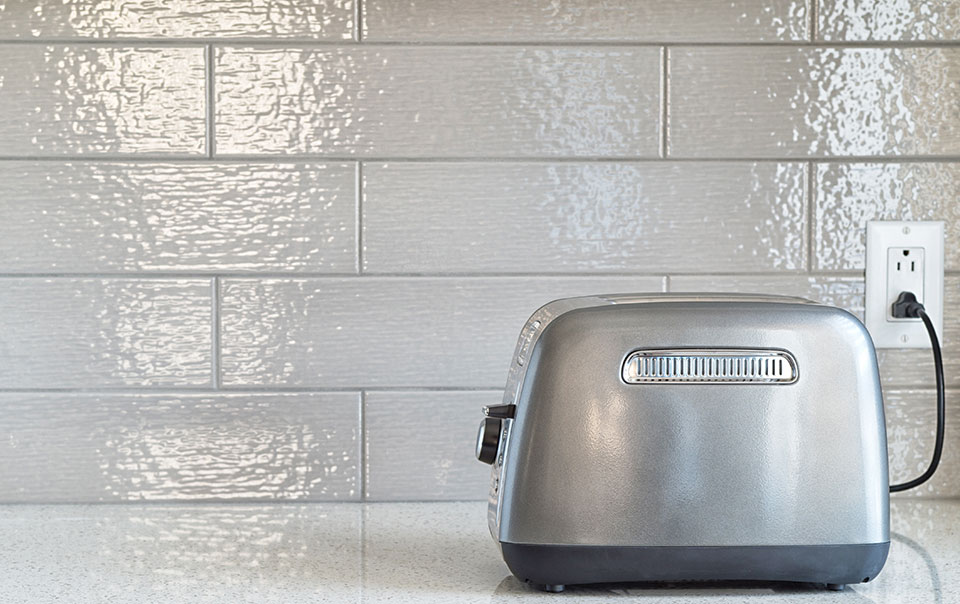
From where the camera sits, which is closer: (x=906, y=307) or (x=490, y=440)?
(x=490, y=440)

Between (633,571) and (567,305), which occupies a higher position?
(567,305)

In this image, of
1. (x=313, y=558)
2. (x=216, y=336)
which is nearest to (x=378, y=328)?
(x=216, y=336)

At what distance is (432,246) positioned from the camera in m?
1.02

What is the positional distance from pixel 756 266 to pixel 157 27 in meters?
0.70

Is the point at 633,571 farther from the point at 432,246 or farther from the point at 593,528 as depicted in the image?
the point at 432,246

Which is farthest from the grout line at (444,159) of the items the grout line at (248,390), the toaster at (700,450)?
the toaster at (700,450)

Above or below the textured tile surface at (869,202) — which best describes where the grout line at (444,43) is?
above

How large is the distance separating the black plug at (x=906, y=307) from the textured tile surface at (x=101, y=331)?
0.75 m

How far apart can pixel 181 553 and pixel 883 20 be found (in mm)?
900

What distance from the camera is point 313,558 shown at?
81 cm

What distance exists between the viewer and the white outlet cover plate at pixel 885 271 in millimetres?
1026

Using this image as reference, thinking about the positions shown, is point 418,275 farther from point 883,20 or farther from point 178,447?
point 883,20

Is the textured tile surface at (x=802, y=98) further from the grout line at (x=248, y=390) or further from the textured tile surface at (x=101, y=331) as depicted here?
the textured tile surface at (x=101, y=331)

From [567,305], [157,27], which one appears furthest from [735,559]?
[157,27]
